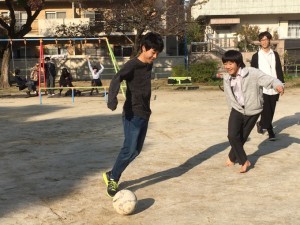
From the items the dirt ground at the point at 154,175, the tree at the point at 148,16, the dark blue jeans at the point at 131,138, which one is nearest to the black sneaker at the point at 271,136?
the dirt ground at the point at 154,175

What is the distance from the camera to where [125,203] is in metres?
4.09

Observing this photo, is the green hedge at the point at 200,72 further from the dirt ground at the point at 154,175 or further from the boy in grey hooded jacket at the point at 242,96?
the boy in grey hooded jacket at the point at 242,96

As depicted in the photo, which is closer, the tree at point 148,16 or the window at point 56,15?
the tree at point 148,16

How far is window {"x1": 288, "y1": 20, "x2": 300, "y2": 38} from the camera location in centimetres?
3453

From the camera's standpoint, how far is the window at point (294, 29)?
34531mm

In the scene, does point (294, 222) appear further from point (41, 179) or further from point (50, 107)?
point (50, 107)

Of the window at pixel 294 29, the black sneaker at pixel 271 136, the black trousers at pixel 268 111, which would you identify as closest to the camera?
the black trousers at pixel 268 111

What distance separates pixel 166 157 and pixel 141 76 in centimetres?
230

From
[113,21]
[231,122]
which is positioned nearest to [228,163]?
[231,122]

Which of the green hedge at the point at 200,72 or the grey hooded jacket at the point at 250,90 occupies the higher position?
the grey hooded jacket at the point at 250,90

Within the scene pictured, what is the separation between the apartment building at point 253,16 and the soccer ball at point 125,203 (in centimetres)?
2884

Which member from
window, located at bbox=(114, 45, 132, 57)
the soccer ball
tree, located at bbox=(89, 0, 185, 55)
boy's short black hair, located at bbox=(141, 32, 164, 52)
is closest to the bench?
tree, located at bbox=(89, 0, 185, 55)

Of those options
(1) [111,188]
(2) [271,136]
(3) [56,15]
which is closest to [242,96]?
(1) [111,188]

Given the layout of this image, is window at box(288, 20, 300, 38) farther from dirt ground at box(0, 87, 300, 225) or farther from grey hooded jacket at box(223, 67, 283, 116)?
grey hooded jacket at box(223, 67, 283, 116)
